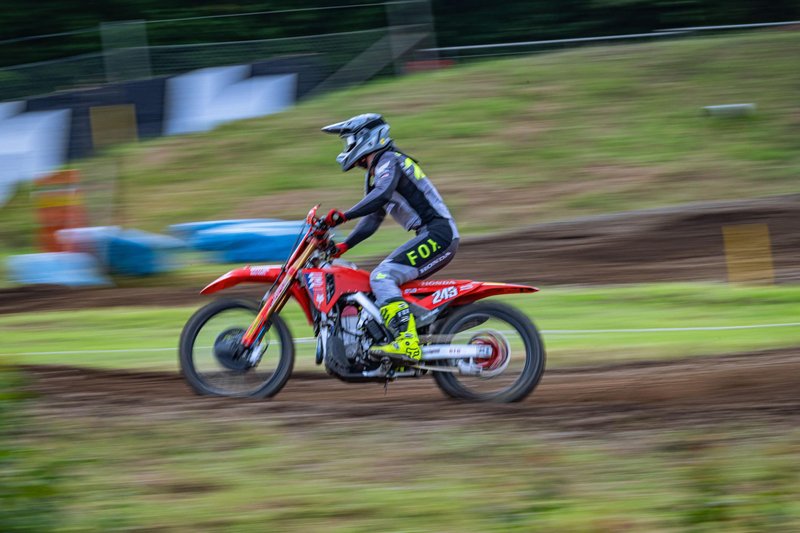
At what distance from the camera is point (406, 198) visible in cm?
787

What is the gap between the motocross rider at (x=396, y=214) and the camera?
7668 millimetres

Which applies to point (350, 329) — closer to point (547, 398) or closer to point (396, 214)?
point (396, 214)

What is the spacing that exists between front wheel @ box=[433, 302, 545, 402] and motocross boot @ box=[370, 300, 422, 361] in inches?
9.0

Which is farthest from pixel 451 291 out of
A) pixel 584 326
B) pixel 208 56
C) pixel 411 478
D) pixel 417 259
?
pixel 208 56

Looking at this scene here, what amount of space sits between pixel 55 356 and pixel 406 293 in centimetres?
452

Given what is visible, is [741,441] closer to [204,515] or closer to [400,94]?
[204,515]

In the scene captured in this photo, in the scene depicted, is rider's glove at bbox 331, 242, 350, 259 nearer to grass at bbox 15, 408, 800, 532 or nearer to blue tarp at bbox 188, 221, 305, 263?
grass at bbox 15, 408, 800, 532

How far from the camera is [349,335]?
783cm

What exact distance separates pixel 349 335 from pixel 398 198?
105 cm

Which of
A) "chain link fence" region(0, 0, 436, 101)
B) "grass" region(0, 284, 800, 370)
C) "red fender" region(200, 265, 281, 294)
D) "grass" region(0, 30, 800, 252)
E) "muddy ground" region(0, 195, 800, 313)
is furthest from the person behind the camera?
"chain link fence" region(0, 0, 436, 101)

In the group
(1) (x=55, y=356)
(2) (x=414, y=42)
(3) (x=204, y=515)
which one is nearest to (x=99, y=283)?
(1) (x=55, y=356)

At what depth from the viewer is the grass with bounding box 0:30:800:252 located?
18.4 meters

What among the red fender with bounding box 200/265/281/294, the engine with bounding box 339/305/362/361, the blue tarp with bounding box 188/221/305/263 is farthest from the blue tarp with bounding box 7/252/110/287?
the engine with bounding box 339/305/362/361

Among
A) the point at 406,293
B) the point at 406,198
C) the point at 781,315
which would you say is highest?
the point at 406,198
